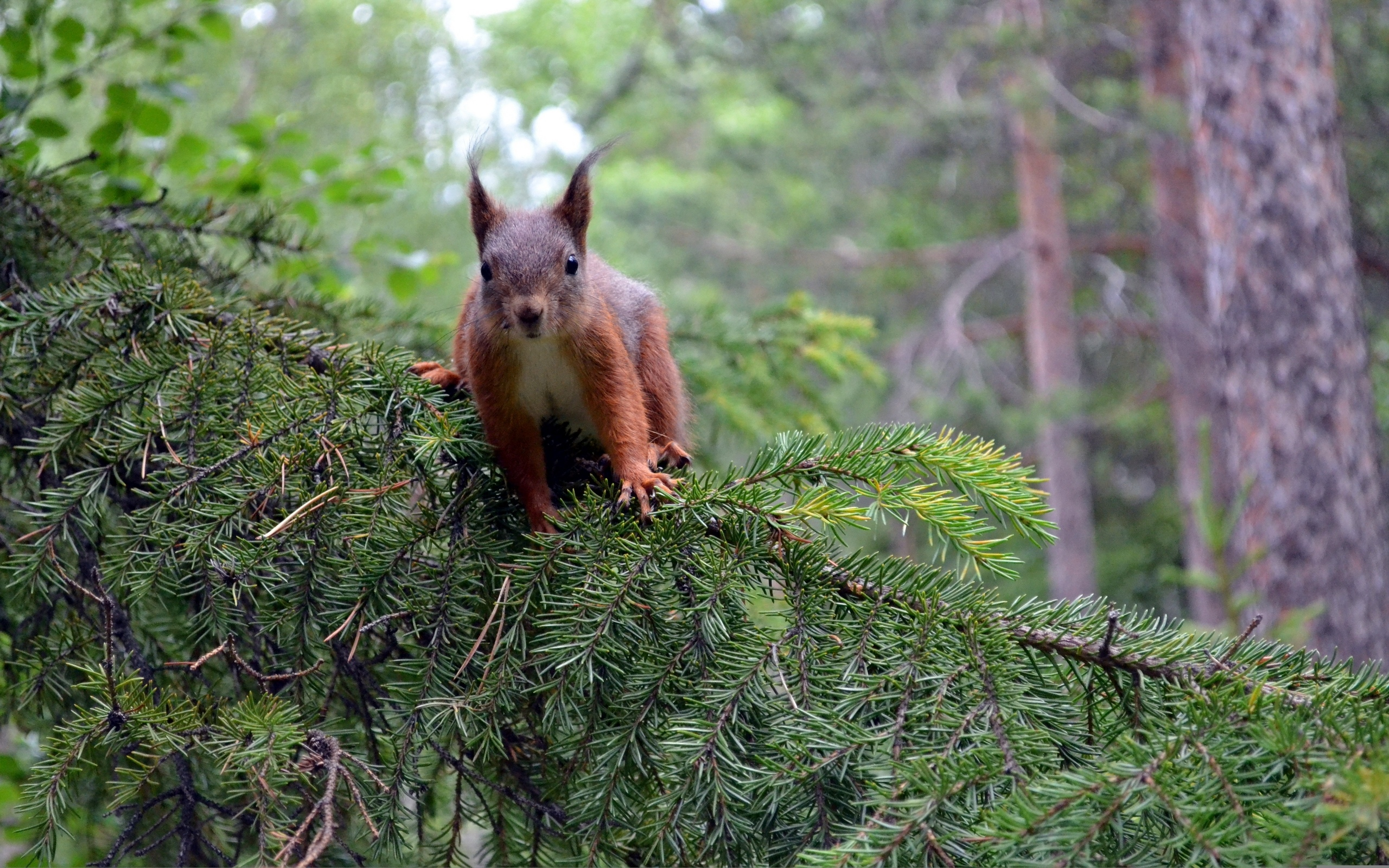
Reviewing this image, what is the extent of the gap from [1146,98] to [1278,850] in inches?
282

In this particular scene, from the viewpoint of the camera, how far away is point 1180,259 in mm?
8289

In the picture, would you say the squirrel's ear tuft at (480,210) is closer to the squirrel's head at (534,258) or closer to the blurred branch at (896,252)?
the squirrel's head at (534,258)

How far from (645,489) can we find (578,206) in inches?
25.7

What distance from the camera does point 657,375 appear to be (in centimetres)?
205

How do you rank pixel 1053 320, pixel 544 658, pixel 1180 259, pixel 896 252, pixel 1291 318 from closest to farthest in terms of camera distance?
pixel 544 658 < pixel 1291 318 < pixel 1180 259 < pixel 1053 320 < pixel 896 252

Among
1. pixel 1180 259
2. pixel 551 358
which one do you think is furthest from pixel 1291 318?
pixel 1180 259

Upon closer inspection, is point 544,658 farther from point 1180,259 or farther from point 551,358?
point 1180,259

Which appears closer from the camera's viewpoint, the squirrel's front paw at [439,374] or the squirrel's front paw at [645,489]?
the squirrel's front paw at [645,489]

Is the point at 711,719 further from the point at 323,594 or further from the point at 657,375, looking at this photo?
the point at 657,375

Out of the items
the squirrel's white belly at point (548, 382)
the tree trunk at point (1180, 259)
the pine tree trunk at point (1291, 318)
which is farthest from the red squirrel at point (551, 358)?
the tree trunk at point (1180, 259)

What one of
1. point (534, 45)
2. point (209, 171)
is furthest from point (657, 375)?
point (534, 45)

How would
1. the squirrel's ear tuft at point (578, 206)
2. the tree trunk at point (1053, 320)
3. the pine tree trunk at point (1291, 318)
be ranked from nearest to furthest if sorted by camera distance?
the squirrel's ear tuft at point (578, 206)
the pine tree trunk at point (1291, 318)
the tree trunk at point (1053, 320)

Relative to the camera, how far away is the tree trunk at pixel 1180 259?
8133 millimetres

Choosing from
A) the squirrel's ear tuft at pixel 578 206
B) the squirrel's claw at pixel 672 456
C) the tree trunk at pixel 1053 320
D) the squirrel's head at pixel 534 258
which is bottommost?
the tree trunk at pixel 1053 320
